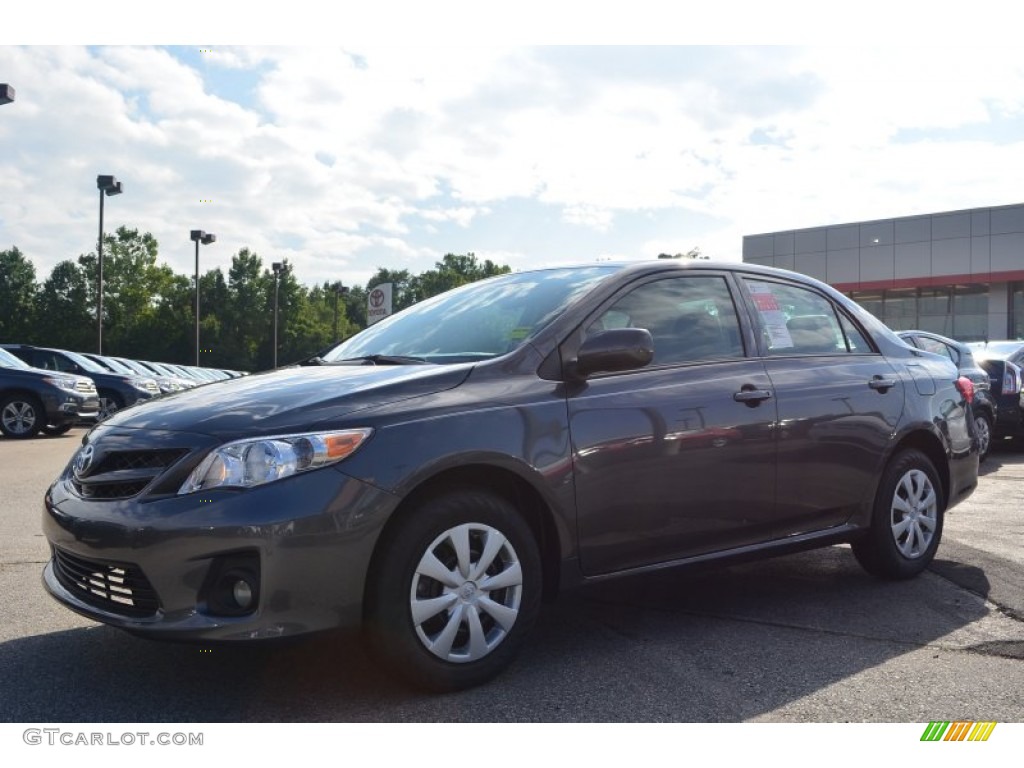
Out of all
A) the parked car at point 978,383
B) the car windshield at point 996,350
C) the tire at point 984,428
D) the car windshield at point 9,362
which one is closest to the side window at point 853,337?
the parked car at point 978,383

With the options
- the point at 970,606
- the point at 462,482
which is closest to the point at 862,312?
the point at 970,606

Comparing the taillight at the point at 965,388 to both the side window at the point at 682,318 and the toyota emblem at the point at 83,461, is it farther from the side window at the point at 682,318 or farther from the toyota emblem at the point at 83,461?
the toyota emblem at the point at 83,461

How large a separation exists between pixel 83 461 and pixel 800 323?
3.35 metres

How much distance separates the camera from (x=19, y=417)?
1537 cm

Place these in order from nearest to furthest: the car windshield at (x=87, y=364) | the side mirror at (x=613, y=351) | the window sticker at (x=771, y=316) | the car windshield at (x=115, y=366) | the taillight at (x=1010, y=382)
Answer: the side mirror at (x=613, y=351), the window sticker at (x=771, y=316), the taillight at (x=1010, y=382), the car windshield at (x=87, y=364), the car windshield at (x=115, y=366)

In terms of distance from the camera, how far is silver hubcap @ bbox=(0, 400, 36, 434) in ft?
50.3

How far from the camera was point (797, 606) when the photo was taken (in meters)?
5.00

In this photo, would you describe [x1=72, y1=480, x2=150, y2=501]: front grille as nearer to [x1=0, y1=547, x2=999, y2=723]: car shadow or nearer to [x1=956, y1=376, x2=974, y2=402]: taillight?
[x1=0, y1=547, x2=999, y2=723]: car shadow

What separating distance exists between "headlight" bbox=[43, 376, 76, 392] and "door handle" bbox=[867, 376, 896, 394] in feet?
43.6

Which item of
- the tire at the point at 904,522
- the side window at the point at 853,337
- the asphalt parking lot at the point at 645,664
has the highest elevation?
the side window at the point at 853,337

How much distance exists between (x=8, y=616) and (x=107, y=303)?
72.1 metres

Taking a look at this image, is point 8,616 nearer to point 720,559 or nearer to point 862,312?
point 720,559

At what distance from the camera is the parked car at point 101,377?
61.1ft

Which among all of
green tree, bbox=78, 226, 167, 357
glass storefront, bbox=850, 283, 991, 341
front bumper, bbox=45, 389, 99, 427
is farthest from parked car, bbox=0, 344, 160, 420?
green tree, bbox=78, 226, 167, 357
